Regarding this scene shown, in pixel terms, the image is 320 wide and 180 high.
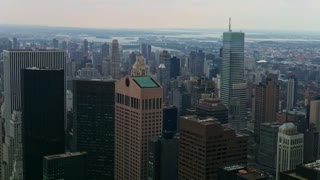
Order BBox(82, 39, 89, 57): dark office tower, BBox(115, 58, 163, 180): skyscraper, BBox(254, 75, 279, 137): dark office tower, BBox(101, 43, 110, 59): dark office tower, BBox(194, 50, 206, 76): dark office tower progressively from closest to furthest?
BBox(115, 58, 163, 180): skyscraper
BBox(254, 75, 279, 137): dark office tower
BBox(82, 39, 89, 57): dark office tower
BBox(101, 43, 110, 59): dark office tower
BBox(194, 50, 206, 76): dark office tower

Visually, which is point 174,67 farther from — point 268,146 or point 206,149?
point 206,149

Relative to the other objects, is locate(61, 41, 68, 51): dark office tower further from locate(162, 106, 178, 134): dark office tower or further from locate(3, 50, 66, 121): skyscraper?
locate(162, 106, 178, 134): dark office tower

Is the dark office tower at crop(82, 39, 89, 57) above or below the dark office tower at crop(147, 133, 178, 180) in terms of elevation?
above

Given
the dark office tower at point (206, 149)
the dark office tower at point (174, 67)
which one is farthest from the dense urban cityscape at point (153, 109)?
the dark office tower at point (174, 67)

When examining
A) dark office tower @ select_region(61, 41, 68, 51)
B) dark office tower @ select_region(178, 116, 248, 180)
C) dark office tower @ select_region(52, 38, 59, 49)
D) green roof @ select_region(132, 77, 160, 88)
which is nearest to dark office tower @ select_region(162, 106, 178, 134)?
green roof @ select_region(132, 77, 160, 88)

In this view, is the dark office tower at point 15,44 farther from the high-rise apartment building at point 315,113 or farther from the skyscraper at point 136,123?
the high-rise apartment building at point 315,113

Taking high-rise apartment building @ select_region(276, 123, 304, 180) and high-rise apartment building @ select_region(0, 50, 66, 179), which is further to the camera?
high-rise apartment building @ select_region(0, 50, 66, 179)

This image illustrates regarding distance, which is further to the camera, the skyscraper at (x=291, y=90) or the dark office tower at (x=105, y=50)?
the dark office tower at (x=105, y=50)
